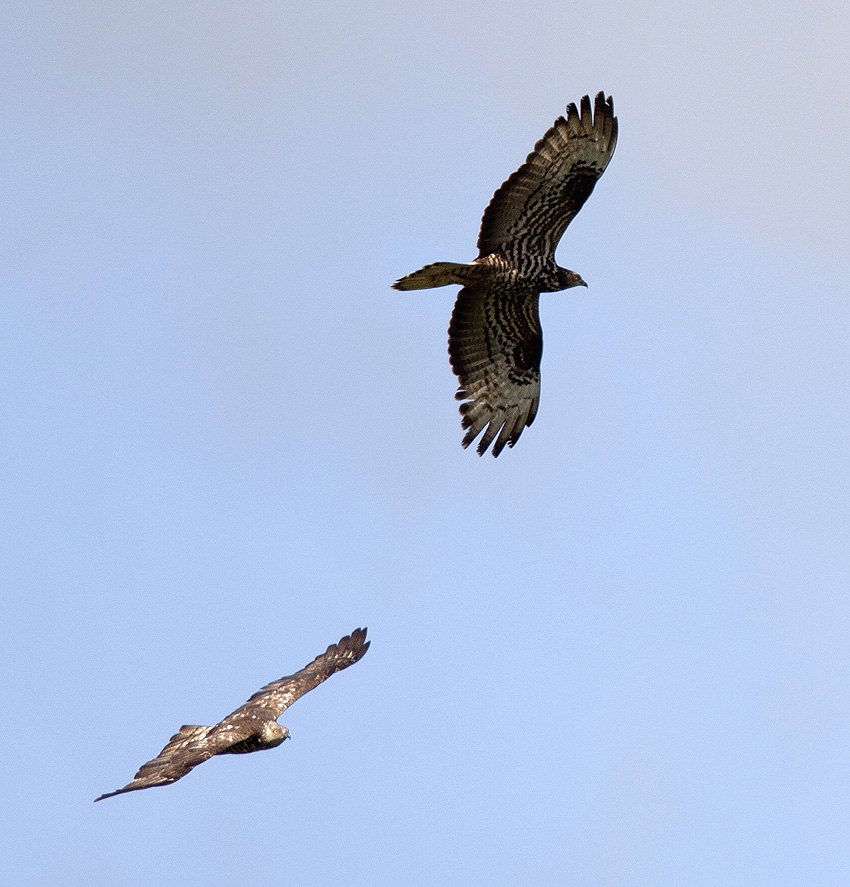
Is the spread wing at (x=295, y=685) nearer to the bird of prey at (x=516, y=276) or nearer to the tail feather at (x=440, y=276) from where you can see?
the bird of prey at (x=516, y=276)

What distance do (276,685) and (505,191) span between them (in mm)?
7730

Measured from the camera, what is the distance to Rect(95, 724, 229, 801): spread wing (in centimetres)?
2174

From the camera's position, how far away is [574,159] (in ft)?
78.7

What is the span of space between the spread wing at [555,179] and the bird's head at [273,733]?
22.0 feet

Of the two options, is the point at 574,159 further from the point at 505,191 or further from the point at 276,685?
the point at 276,685

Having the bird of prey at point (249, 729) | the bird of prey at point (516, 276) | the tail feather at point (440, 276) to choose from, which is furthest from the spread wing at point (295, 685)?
the tail feather at point (440, 276)

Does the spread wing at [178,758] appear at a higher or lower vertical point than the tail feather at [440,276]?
lower

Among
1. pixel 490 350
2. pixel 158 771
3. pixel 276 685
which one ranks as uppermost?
pixel 490 350

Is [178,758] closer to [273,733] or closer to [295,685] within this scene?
[273,733]

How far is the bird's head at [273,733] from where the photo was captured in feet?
79.9

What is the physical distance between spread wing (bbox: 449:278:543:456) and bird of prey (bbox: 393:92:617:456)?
1 centimetres

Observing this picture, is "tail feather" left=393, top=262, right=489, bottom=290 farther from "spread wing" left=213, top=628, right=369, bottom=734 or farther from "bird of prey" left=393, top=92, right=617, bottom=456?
"spread wing" left=213, top=628, right=369, bottom=734

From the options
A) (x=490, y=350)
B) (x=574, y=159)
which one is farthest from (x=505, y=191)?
(x=490, y=350)

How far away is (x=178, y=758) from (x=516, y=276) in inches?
293
